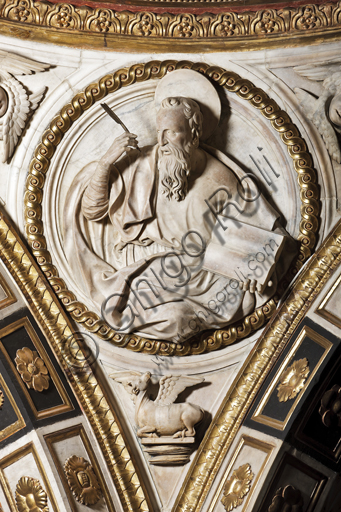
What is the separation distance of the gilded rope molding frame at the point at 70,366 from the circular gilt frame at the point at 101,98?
0.30ft

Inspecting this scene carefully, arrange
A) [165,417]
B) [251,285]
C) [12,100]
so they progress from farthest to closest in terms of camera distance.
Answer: [12,100], [165,417], [251,285]

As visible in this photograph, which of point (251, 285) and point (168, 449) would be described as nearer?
point (251, 285)

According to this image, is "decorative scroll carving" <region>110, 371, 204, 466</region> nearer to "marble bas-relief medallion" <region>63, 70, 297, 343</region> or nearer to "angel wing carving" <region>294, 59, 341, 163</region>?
"marble bas-relief medallion" <region>63, 70, 297, 343</region>

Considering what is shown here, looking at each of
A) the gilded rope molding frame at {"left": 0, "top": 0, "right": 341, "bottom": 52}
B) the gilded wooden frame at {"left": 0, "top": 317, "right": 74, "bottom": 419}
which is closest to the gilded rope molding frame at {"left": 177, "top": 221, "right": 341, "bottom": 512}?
the gilded wooden frame at {"left": 0, "top": 317, "right": 74, "bottom": 419}

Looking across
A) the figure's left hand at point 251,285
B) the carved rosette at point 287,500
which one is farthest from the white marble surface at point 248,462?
the figure's left hand at point 251,285

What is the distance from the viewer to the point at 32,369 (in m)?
5.57

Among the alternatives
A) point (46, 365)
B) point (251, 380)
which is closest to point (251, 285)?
point (251, 380)

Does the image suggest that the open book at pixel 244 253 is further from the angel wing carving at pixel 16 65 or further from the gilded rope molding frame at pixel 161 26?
the angel wing carving at pixel 16 65

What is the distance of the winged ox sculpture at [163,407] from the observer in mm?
5426

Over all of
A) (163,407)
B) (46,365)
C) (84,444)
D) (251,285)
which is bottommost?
(84,444)

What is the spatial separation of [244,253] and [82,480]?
1.87 metres

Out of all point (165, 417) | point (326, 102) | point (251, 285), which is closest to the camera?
point (251, 285)

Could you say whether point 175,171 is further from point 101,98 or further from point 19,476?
point 19,476

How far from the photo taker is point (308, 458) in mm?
5562
